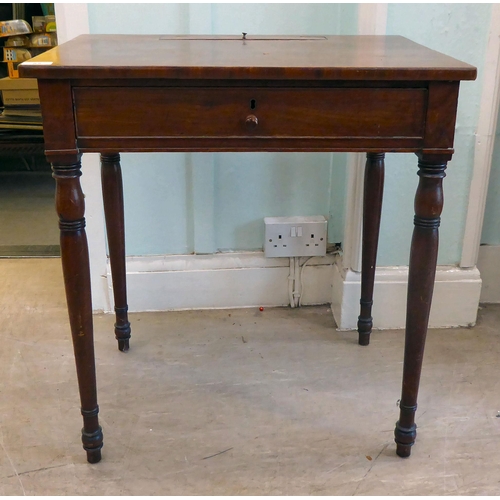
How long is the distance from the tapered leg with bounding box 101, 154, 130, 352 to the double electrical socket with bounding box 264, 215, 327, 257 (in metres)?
0.40

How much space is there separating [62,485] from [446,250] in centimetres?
106

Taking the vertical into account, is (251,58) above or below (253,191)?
above

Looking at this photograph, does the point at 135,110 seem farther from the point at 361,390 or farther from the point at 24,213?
the point at 24,213

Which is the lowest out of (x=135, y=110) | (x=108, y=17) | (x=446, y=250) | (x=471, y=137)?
(x=446, y=250)

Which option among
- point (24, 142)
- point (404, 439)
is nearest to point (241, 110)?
point (404, 439)

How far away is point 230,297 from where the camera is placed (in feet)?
5.52

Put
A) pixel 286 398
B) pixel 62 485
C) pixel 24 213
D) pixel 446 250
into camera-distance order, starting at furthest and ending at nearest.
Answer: pixel 24 213, pixel 446 250, pixel 286 398, pixel 62 485

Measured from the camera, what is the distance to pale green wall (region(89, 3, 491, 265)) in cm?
141

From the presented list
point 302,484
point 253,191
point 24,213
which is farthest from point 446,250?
point 24,213

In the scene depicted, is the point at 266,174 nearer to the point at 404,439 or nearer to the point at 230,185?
the point at 230,185

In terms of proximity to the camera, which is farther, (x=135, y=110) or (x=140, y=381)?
(x=140, y=381)

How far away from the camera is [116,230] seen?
138 centimetres

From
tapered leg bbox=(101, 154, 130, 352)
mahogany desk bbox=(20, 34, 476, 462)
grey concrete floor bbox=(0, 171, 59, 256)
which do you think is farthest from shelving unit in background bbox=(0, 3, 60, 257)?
mahogany desk bbox=(20, 34, 476, 462)

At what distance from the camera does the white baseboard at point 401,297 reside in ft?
5.12
